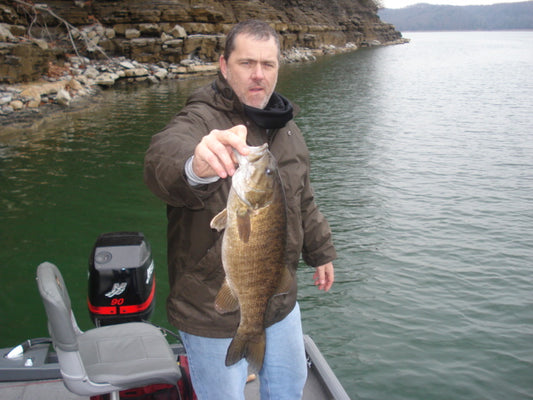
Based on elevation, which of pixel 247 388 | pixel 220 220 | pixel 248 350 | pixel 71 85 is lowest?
pixel 247 388

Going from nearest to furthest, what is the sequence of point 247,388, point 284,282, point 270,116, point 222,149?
1. point 222,149
2. point 284,282
3. point 270,116
4. point 247,388

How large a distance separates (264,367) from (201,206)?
1219 millimetres

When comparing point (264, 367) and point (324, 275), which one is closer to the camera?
point (264, 367)

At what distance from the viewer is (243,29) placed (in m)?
2.68

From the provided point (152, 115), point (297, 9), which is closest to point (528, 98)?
point (152, 115)

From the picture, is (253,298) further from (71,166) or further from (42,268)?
(71,166)

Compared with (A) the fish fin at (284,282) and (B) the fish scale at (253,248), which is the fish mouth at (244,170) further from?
(A) the fish fin at (284,282)

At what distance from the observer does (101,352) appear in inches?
121

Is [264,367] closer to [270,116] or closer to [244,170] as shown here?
[244,170]

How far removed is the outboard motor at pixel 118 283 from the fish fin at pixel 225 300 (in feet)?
5.47

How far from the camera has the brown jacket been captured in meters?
2.27

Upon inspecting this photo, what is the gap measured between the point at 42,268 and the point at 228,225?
46.8 inches

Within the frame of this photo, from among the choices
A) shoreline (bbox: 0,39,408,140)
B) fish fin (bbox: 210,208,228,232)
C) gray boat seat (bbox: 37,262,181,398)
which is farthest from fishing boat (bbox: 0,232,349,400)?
shoreline (bbox: 0,39,408,140)

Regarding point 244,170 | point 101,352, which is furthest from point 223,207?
point 101,352
